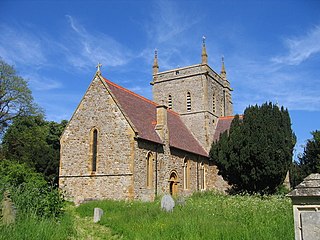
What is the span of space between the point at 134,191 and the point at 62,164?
19.3 ft

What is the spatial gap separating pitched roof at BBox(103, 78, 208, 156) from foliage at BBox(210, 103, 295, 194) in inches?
130

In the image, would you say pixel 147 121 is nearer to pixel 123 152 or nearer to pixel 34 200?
pixel 123 152

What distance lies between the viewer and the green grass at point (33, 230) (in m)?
8.31

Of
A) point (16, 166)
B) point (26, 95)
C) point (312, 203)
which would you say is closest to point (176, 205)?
point (312, 203)

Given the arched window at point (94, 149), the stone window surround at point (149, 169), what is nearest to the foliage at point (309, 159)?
the stone window surround at point (149, 169)

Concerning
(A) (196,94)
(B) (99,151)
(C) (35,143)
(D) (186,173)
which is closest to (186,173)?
(D) (186,173)

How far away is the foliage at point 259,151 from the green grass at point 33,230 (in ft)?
Result: 51.8

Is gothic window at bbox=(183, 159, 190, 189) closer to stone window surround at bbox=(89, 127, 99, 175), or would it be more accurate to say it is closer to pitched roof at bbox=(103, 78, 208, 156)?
pitched roof at bbox=(103, 78, 208, 156)

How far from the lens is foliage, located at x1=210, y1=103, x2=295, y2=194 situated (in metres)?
23.0

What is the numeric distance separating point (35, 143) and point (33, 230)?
88.2 feet

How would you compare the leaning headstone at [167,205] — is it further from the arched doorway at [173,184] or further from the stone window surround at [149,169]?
the arched doorway at [173,184]

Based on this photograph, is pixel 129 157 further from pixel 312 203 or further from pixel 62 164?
pixel 312 203

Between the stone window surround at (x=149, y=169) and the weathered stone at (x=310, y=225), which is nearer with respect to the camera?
the weathered stone at (x=310, y=225)

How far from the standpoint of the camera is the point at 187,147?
26469 mm
